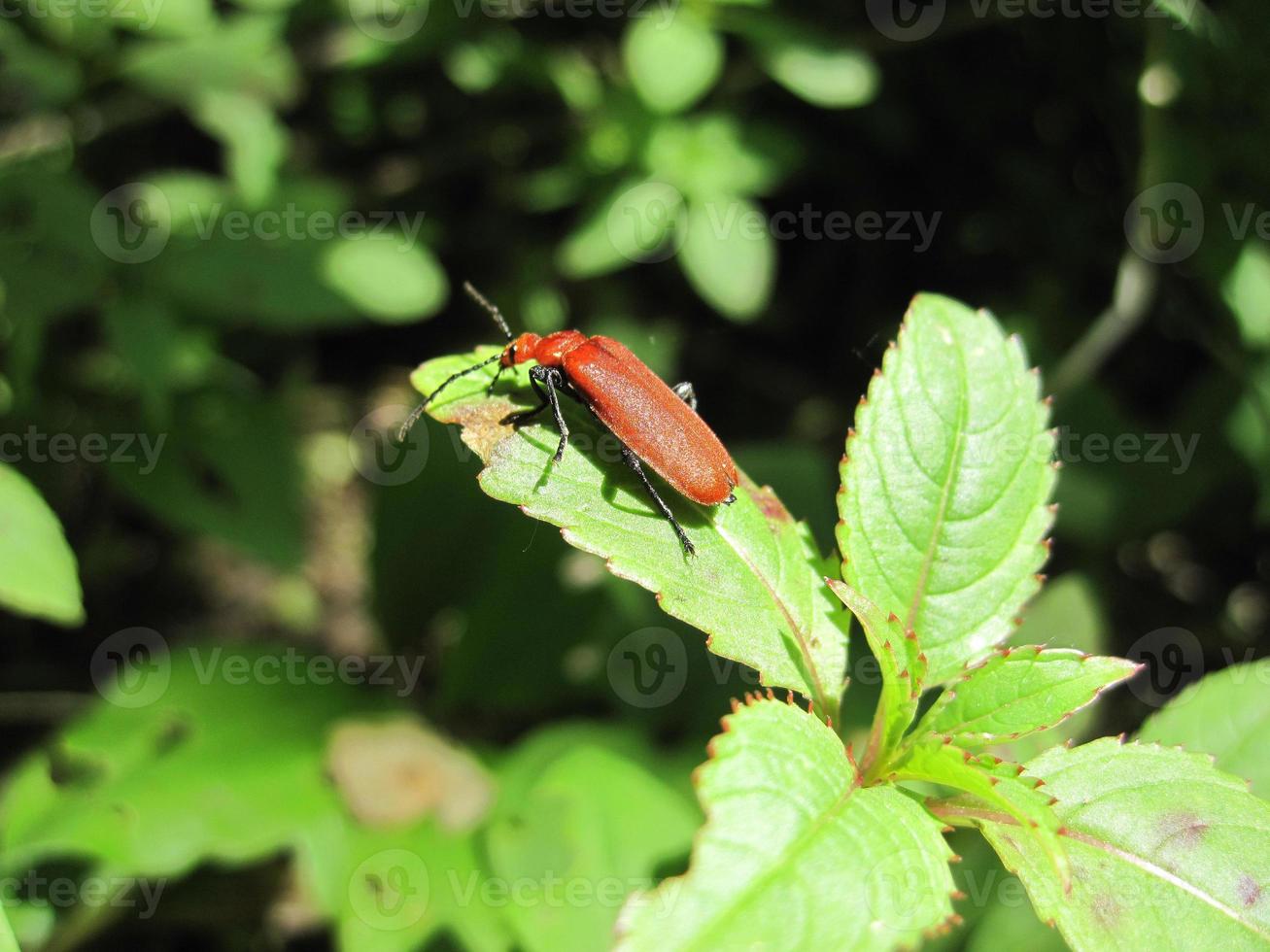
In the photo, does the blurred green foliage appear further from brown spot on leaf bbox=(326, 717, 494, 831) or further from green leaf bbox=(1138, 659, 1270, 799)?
green leaf bbox=(1138, 659, 1270, 799)

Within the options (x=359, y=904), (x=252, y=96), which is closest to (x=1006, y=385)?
(x=359, y=904)

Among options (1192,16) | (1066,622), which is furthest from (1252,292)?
(1066,622)

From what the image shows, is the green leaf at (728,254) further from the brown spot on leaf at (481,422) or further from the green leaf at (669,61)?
the brown spot on leaf at (481,422)

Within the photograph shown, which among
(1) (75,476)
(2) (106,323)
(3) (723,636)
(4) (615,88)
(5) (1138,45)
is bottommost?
(1) (75,476)

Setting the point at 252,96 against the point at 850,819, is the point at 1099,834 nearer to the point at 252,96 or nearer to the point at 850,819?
the point at 850,819

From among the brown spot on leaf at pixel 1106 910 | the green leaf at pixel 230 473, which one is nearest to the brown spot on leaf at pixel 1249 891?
the brown spot on leaf at pixel 1106 910

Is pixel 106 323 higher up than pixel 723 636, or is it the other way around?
pixel 723 636

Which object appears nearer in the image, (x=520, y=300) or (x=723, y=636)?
(x=723, y=636)

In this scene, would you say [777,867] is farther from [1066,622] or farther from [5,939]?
[1066,622]

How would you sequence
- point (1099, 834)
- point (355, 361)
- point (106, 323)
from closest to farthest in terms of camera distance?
point (1099, 834)
point (106, 323)
point (355, 361)
